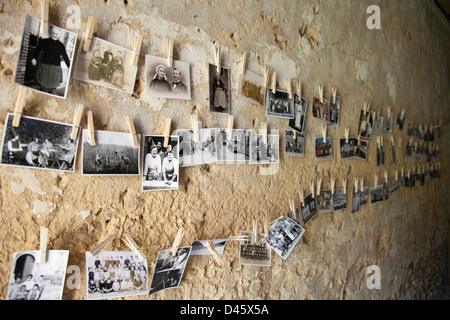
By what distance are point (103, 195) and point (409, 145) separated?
3695 millimetres

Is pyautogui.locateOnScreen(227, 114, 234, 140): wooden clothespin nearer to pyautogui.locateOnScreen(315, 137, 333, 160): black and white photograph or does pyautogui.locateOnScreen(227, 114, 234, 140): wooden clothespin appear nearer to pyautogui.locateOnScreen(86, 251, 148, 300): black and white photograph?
pyautogui.locateOnScreen(86, 251, 148, 300): black and white photograph

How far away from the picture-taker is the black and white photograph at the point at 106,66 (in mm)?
1215

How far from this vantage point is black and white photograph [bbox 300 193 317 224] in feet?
6.98

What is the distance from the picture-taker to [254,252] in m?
1.79

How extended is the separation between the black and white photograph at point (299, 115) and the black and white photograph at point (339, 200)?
649 millimetres

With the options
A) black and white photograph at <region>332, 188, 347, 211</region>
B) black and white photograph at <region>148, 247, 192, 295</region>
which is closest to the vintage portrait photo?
black and white photograph at <region>332, 188, 347, 211</region>

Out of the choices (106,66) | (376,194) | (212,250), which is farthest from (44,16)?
(376,194)

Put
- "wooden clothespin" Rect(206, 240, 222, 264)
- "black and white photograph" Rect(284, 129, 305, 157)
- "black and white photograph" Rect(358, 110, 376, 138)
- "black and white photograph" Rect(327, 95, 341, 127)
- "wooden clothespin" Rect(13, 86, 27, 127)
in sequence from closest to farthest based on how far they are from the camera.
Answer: "wooden clothespin" Rect(13, 86, 27, 127) → "wooden clothespin" Rect(206, 240, 222, 264) → "black and white photograph" Rect(284, 129, 305, 157) → "black and white photograph" Rect(327, 95, 341, 127) → "black and white photograph" Rect(358, 110, 376, 138)

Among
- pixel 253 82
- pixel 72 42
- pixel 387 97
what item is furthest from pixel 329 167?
pixel 72 42

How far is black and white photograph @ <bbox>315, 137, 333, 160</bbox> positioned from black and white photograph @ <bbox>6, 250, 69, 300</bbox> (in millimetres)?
1751

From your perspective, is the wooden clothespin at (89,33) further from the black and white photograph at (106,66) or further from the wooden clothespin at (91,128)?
the wooden clothespin at (91,128)

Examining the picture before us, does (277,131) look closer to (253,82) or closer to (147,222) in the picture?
(253,82)

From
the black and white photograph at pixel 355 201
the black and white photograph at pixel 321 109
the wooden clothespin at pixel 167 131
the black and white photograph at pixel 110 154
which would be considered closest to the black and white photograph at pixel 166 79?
the wooden clothespin at pixel 167 131

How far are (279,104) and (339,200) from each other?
102 centimetres
